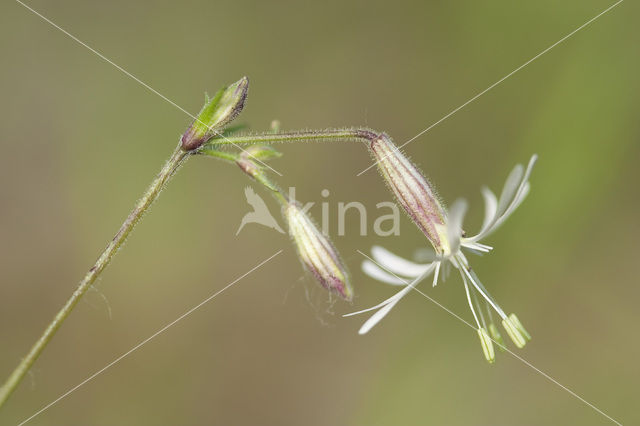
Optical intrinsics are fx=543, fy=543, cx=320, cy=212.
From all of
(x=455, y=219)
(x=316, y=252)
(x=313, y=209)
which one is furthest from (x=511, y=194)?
(x=313, y=209)

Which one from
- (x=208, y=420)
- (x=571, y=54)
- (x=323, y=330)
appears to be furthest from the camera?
(x=571, y=54)

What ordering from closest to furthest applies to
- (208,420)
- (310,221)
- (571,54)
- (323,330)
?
1. (310,221)
2. (208,420)
3. (323,330)
4. (571,54)

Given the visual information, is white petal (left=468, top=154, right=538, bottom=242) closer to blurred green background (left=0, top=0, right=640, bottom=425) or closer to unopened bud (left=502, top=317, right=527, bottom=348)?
unopened bud (left=502, top=317, right=527, bottom=348)

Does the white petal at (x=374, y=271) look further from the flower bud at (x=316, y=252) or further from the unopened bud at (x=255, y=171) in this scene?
the unopened bud at (x=255, y=171)

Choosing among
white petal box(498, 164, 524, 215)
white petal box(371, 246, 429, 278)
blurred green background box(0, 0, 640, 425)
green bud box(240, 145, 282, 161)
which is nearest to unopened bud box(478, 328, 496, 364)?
white petal box(371, 246, 429, 278)

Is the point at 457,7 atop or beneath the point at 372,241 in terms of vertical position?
atop

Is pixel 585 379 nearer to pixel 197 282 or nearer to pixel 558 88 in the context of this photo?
pixel 558 88

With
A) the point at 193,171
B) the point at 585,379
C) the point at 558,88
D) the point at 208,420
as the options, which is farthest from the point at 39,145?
the point at 585,379
